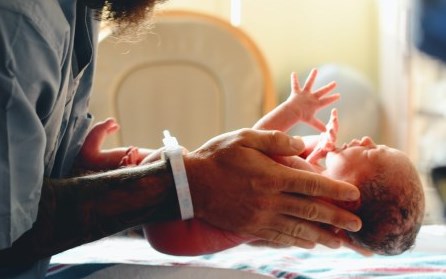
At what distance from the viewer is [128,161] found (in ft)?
4.26

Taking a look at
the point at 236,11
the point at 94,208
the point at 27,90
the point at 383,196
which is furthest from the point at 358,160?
the point at 236,11

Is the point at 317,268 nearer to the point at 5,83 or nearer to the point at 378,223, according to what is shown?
the point at 378,223

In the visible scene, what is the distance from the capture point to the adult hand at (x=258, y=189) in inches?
37.8

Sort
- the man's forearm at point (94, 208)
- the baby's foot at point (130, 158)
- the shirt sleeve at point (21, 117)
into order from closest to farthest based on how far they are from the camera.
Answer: the shirt sleeve at point (21, 117) < the man's forearm at point (94, 208) < the baby's foot at point (130, 158)

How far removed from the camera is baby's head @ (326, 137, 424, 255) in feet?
3.44

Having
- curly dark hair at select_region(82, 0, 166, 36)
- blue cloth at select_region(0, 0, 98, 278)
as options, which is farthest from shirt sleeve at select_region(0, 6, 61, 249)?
curly dark hair at select_region(82, 0, 166, 36)

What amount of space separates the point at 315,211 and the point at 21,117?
447 millimetres

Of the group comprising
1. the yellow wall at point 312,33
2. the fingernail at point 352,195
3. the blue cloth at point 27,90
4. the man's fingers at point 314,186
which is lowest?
the yellow wall at point 312,33

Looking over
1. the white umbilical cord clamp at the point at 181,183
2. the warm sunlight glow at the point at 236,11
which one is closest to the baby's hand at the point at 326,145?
the white umbilical cord clamp at the point at 181,183

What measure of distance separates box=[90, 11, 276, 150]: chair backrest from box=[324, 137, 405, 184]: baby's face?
28.9 inches

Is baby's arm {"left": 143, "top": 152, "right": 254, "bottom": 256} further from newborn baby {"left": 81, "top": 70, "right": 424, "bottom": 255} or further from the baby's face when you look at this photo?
the baby's face

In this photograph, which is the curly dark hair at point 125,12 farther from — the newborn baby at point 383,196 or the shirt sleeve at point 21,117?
the newborn baby at point 383,196

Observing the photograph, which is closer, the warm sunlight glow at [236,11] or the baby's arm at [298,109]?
the baby's arm at [298,109]

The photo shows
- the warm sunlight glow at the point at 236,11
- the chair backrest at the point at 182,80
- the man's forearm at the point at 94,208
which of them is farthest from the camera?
the warm sunlight glow at the point at 236,11
